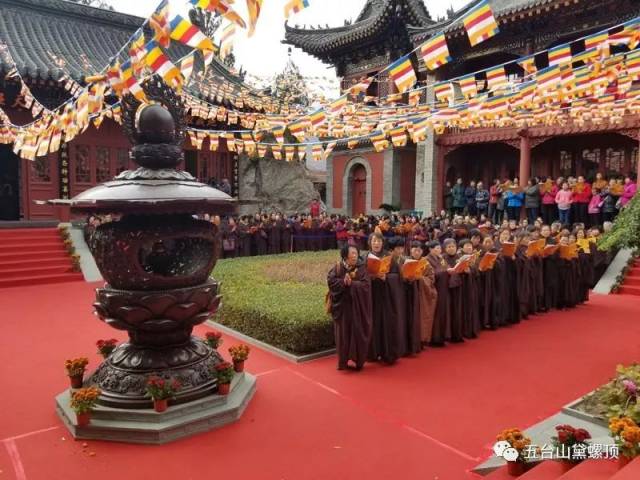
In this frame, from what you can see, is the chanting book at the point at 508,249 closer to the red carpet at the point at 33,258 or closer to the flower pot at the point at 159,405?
the flower pot at the point at 159,405

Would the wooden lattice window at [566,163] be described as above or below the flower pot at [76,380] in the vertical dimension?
above

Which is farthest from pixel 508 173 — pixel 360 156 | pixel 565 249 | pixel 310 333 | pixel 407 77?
pixel 310 333

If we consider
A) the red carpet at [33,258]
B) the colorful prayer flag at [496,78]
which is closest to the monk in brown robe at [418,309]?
the colorful prayer flag at [496,78]

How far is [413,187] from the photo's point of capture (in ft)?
75.9

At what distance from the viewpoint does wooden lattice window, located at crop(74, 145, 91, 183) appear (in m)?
15.6

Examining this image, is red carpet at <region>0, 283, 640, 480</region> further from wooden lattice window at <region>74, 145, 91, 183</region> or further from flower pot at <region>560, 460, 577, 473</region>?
wooden lattice window at <region>74, 145, 91, 183</region>

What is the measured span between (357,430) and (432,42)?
4484 millimetres

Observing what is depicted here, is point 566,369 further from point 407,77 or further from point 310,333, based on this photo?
point 407,77

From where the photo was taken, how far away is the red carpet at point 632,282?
1063cm

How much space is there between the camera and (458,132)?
62.4 feet

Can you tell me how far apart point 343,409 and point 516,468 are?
1.70m

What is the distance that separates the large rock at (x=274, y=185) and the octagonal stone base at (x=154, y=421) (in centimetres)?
1588

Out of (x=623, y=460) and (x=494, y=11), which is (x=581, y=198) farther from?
(x=623, y=460)

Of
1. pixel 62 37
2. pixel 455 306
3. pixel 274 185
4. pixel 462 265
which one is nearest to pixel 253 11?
pixel 462 265
